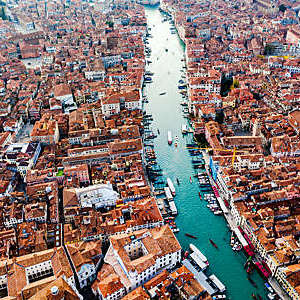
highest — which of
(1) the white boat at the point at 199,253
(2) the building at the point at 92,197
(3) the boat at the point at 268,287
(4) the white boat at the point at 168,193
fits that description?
(2) the building at the point at 92,197

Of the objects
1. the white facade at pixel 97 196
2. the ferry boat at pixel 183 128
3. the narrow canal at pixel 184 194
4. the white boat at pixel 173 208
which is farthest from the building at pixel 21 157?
the ferry boat at pixel 183 128

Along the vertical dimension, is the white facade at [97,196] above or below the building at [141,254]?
above

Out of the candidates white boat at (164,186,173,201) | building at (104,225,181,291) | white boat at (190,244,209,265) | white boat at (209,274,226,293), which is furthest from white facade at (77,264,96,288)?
white boat at (164,186,173,201)

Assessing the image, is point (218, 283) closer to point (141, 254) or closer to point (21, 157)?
point (141, 254)

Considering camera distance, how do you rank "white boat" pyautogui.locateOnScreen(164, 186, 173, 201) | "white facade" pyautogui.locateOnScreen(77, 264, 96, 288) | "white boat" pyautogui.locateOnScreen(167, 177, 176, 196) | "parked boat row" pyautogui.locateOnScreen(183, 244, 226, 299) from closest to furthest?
"parked boat row" pyautogui.locateOnScreen(183, 244, 226, 299) < "white facade" pyautogui.locateOnScreen(77, 264, 96, 288) < "white boat" pyautogui.locateOnScreen(164, 186, 173, 201) < "white boat" pyautogui.locateOnScreen(167, 177, 176, 196)

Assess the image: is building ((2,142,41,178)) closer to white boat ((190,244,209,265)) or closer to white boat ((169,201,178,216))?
white boat ((169,201,178,216))

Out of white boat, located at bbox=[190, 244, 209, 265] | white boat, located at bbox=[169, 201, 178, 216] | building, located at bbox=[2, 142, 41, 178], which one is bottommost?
white boat, located at bbox=[190, 244, 209, 265]

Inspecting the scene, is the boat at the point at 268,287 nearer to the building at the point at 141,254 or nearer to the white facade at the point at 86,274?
the building at the point at 141,254

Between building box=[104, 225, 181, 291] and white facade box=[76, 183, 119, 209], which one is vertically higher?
white facade box=[76, 183, 119, 209]

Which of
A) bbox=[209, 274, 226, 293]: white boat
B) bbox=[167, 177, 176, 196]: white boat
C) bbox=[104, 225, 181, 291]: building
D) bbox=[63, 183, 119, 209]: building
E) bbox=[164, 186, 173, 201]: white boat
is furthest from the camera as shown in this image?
bbox=[167, 177, 176, 196]: white boat

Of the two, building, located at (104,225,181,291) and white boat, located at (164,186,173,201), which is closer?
building, located at (104,225,181,291)
